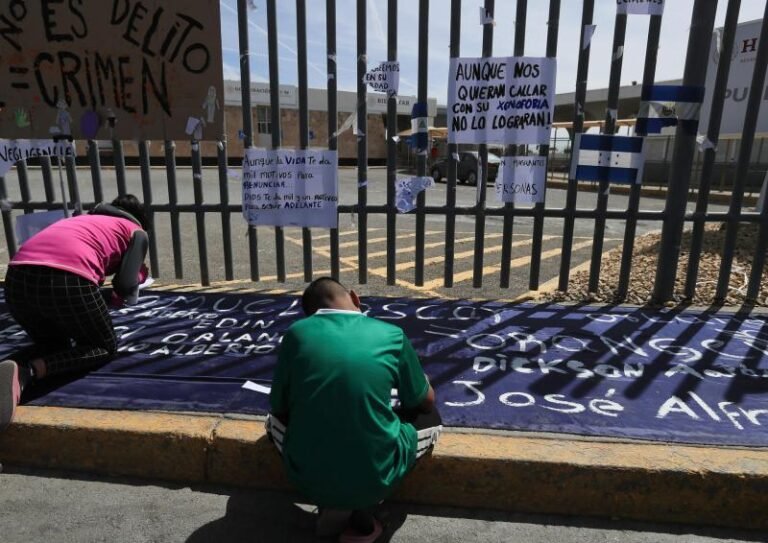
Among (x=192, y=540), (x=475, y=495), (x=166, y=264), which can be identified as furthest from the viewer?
(x=166, y=264)

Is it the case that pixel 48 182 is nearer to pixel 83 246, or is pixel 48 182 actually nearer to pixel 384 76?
pixel 83 246

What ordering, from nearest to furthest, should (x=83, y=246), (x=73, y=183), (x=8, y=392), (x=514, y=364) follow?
1. (x=8, y=392)
2. (x=83, y=246)
3. (x=514, y=364)
4. (x=73, y=183)

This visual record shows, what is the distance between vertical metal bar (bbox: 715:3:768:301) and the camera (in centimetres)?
387

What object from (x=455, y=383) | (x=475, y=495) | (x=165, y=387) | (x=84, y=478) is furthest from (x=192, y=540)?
(x=455, y=383)

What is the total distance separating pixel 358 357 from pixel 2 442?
6.42ft

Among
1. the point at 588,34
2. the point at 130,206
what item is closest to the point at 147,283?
the point at 130,206

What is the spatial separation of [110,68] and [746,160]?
4988mm

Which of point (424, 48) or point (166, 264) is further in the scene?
point (166, 264)

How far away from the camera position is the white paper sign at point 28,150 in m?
4.45

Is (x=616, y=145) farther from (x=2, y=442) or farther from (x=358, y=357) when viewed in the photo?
(x=2, y=442)

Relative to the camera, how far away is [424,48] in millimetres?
4105

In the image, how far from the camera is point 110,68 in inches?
169

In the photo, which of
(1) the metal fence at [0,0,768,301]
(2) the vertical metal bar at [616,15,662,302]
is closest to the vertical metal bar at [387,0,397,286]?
(1) the metal fence at [0,0,768,301]

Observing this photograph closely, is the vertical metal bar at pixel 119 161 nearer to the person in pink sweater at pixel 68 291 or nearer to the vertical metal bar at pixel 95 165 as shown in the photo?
the vertical metal bar at pixel 95 165
